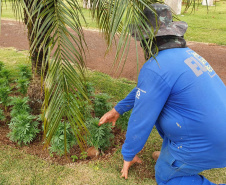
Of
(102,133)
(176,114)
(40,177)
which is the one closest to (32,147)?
(40,177)

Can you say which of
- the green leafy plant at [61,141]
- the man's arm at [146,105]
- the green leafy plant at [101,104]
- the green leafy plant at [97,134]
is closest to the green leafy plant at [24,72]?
the green leafy plant at [101,104]

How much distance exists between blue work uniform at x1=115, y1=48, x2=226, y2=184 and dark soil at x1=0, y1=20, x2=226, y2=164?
22.4 inches

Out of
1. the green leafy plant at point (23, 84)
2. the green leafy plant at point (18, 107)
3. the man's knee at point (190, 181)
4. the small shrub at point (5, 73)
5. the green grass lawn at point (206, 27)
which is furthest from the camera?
the green grass lawn at point (206, 27)

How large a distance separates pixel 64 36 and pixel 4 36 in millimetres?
6820

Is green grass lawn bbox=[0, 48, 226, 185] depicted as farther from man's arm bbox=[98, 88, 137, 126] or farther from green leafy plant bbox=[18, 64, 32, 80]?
green leafy plant bbox=[18, 64, 32, 80]

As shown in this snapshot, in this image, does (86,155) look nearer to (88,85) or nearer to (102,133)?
(102,133)

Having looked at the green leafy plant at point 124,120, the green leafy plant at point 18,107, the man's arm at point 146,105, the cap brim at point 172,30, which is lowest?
the green leafy plant at point 124,120

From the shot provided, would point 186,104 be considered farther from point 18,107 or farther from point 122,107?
point 18,107

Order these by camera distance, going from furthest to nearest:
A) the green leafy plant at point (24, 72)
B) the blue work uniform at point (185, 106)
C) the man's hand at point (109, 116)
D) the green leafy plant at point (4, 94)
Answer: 1. the green leafy plant at point (24, 72)
2. the green leafy plant at point (4, 94)
3. the man's hand at point (109, 116)
4. the blue work uniform at point (185, 106)

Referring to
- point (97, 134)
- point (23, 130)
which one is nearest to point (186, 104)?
point (97, 134)

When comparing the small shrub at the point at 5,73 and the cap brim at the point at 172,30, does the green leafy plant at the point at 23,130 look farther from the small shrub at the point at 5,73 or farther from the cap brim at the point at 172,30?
the cap brim at the point at 172,30

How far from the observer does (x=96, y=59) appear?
18.3 feet

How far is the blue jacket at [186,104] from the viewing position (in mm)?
1529

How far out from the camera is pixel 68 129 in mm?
2381
